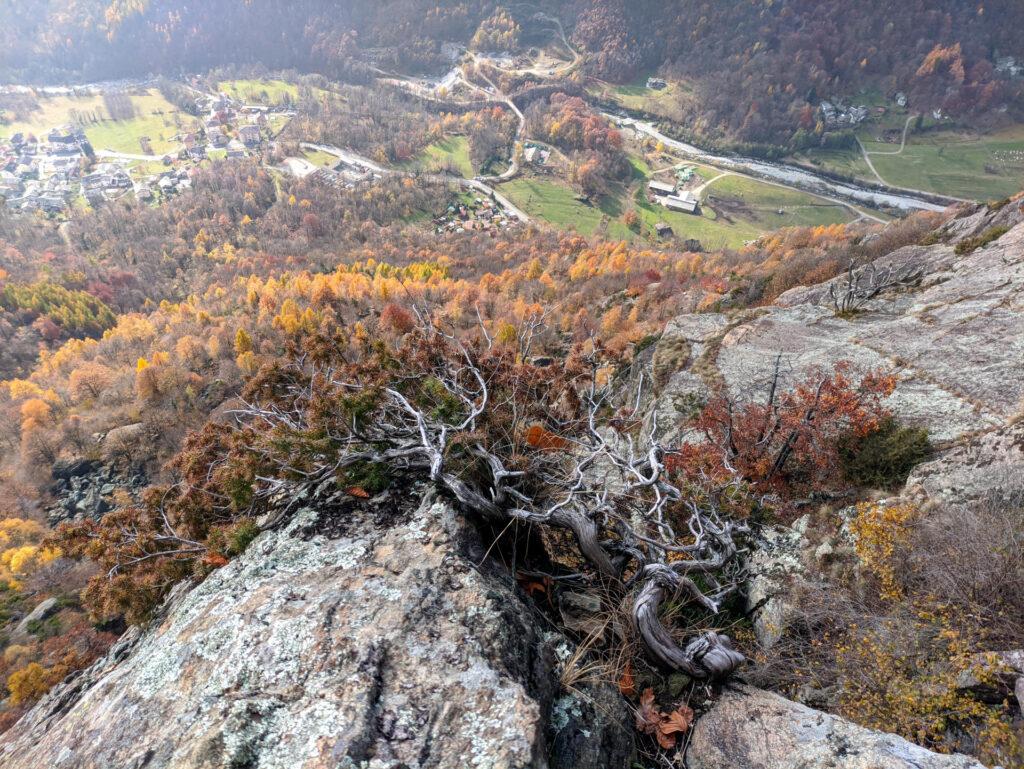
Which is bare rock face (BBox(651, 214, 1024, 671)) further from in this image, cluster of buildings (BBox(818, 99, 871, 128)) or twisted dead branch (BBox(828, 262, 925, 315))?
cluster of buildings (BBox(818, 99, 871, 128))

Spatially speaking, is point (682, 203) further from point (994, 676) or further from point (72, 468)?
point (994, 676)

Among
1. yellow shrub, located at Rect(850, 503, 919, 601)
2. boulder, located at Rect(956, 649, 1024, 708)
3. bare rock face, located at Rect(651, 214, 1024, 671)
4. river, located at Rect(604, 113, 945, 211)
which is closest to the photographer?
boulder, located at Rect(956, 649, 1024, 708)

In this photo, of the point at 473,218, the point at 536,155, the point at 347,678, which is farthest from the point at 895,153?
the point at 347,678

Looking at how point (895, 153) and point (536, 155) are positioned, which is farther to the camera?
point (536, 155)

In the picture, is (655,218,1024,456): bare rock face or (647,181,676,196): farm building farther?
(647,181,676,196): farm building

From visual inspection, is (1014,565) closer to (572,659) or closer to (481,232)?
(572,659)

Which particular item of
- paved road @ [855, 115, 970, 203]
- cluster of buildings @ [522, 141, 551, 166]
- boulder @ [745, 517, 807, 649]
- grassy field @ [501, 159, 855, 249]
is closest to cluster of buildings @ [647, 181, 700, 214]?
grassy field @ [501, 159, 855, 249]
